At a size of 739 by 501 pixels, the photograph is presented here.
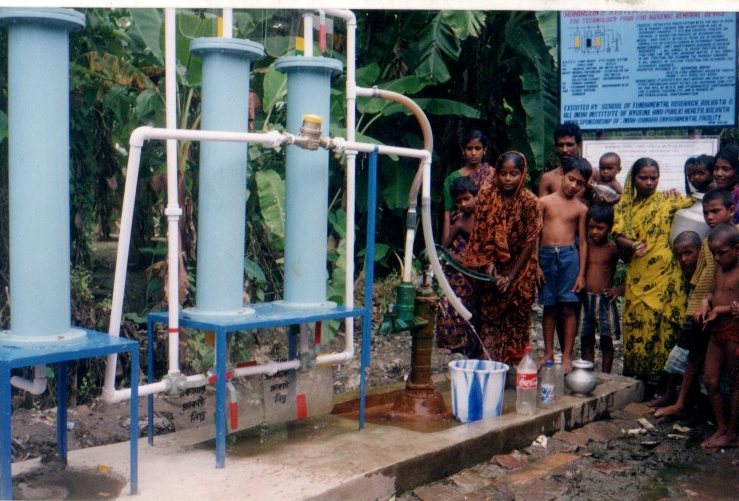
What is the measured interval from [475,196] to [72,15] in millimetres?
3265

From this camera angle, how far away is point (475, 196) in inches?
225

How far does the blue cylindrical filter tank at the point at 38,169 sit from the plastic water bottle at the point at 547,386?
2.75m

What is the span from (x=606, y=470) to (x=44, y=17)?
3258 mm

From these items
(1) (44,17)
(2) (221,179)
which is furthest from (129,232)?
(1) (44,17)

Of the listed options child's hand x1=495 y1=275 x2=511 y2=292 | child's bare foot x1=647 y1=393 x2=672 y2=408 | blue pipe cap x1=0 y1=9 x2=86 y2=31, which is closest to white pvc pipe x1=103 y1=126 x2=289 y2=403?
blue pipe cap x1=0 y1=9 x2=86 y2=31

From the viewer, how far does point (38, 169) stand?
303cm

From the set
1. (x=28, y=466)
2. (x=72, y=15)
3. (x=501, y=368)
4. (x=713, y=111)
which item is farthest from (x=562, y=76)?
(x=28, y=466)

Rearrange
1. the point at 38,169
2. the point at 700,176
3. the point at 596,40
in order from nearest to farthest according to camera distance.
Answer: the point at 38,169 < the point at 700,176 < the point at 596,40

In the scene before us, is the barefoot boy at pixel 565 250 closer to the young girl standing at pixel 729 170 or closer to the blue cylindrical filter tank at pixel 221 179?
the young girl standing at pixel 729 170

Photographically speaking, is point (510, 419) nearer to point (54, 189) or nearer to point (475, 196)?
point (475, 196)

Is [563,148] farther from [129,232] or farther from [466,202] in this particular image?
[129,232]

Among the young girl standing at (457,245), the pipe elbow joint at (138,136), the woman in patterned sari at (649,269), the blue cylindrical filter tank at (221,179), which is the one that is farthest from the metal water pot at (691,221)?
the pipe elbow joint at (138,136)

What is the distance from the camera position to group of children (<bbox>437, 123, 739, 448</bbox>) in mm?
5035

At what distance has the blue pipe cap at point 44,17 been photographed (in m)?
2.90
